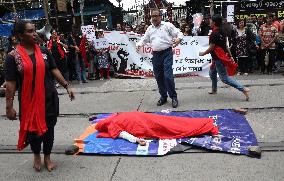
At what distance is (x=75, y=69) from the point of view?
41.2 ft

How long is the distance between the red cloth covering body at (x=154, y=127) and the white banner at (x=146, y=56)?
6546 millimetres

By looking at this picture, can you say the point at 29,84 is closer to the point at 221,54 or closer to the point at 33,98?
the point at 33,98

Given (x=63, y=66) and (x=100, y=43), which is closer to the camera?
(x=63, y=66)

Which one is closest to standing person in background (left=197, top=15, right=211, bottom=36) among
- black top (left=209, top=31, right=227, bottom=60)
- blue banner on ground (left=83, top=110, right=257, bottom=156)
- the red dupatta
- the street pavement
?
the street pavement

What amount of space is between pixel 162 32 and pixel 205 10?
11.9 metres

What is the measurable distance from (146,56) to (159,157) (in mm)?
7835

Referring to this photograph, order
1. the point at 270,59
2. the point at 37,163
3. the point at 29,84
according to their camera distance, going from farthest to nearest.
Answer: the point at 270,59
the point at 37,163
the point at 29,84

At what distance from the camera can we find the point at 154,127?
5691mm

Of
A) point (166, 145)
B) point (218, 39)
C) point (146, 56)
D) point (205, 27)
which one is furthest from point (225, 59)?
point (205, 27)

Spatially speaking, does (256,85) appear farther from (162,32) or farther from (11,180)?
(11,180)

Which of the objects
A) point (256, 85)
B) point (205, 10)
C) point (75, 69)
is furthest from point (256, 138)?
point (205, 10)

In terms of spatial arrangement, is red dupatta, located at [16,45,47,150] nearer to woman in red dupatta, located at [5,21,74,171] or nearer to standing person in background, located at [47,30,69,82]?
woman in red dupatta, located at [5,21,74,171]

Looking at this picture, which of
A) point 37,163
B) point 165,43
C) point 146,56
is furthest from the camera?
point 146,56

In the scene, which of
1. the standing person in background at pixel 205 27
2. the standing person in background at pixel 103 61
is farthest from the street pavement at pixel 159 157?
the standing person in background at pixel 205 27
